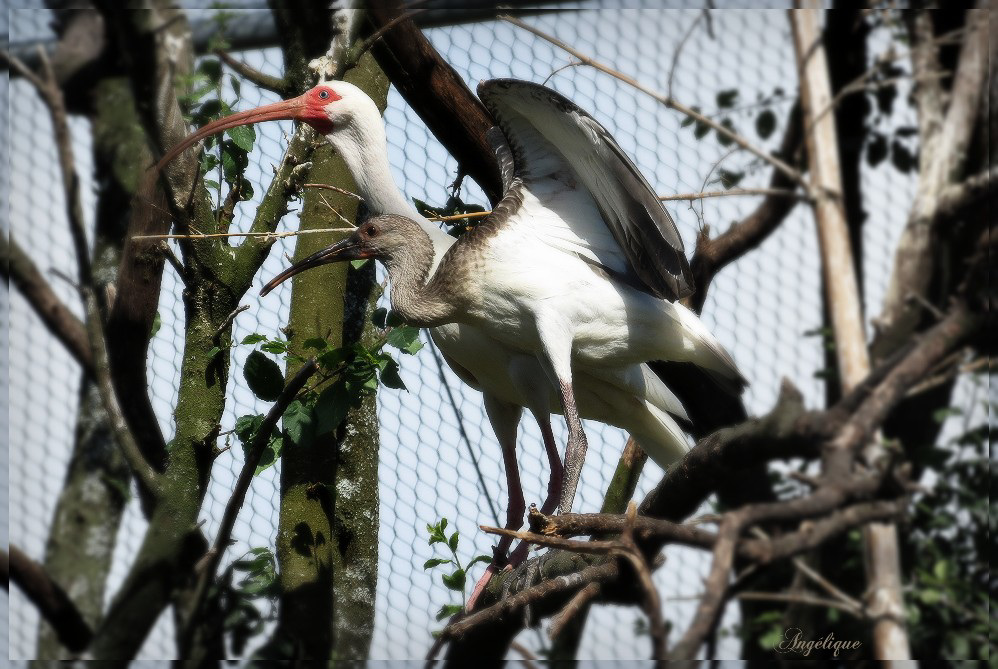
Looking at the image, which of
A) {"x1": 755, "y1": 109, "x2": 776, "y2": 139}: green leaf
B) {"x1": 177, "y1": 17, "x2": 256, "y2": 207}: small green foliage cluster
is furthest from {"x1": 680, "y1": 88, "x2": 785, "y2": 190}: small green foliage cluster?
{"x1": 177, "y1": 17, "x2": 256, "y2": 207}: small green foliage cluster

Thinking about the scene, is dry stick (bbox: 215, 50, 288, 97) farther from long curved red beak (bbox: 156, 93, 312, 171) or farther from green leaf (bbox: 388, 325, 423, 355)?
green leaf (bbox: 388, 325, 423, 355)

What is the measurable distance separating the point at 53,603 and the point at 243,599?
0.45 metres

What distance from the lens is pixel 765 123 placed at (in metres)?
2.78

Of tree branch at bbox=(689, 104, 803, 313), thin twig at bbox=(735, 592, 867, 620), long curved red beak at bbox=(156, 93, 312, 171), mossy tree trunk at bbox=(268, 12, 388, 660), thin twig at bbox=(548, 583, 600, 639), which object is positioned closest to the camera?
thin twig at bbox=(735, 592, 867, 620)

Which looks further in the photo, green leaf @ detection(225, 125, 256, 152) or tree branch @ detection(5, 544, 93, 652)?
green leaf @ detection(225, 125, 256, 152)

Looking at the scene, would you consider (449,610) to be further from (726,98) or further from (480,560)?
(726,98)

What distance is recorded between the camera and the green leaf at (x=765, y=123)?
274 cm

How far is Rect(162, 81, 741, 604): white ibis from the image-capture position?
300 cm

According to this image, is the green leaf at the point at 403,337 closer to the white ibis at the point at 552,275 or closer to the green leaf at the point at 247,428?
the white ibis at the point at 552,275

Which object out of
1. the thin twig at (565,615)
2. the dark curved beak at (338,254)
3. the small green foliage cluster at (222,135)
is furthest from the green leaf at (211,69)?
the thin twig at (565,615)

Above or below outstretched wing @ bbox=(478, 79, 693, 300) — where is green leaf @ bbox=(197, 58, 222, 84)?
above

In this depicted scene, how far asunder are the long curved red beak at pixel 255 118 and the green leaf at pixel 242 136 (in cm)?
2

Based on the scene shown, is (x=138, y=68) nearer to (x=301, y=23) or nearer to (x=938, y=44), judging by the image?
(x=301, y=23)

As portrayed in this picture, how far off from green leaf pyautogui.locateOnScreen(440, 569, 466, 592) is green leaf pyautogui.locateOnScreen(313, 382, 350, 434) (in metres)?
0.58
